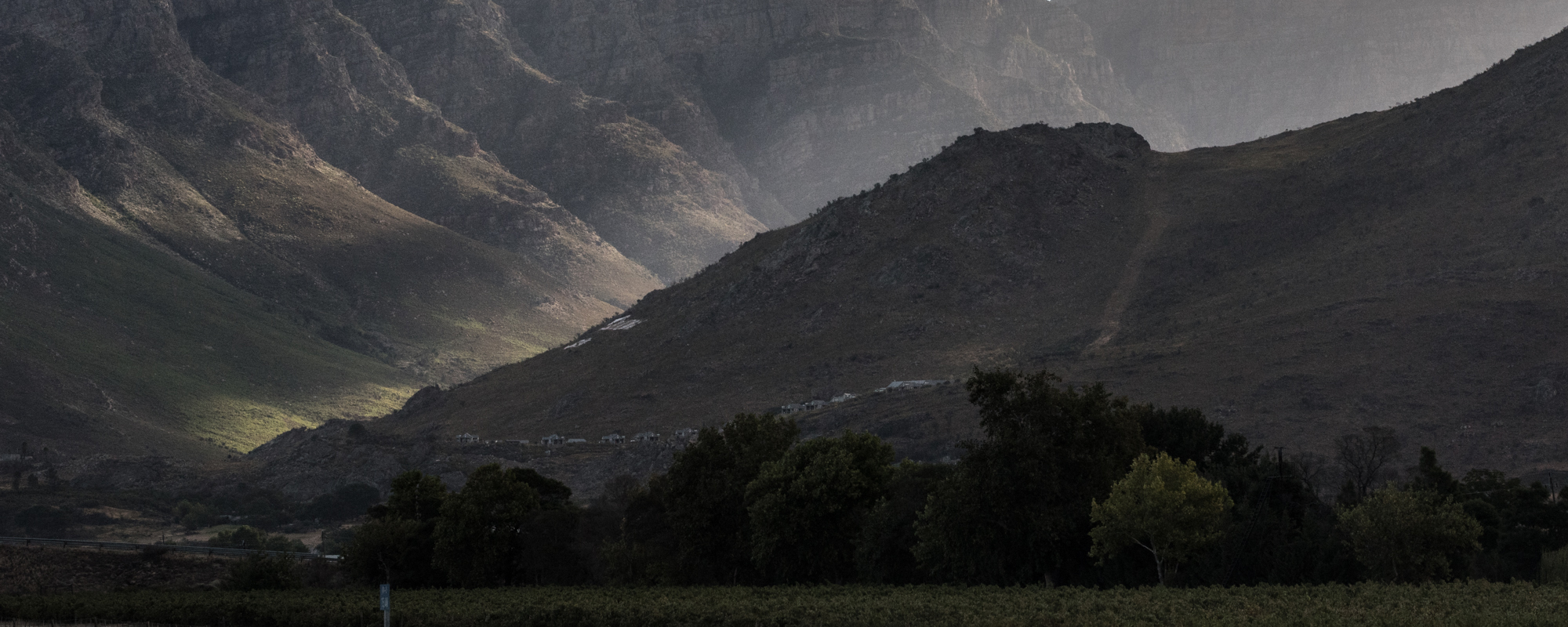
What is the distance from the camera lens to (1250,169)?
186 metres

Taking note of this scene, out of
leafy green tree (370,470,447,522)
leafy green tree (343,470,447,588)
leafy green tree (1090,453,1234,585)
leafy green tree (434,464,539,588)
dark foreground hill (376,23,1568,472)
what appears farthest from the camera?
dark foreground hill (376,23,1568,472)

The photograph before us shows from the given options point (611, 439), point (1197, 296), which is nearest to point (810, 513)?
point (611, 439)

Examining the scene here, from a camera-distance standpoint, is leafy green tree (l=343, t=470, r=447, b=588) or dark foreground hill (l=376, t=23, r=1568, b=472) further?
dark foreground hill (l=376, t=23, r=1568, b=472)

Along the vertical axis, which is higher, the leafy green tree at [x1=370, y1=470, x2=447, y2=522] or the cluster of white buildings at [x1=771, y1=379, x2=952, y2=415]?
the cluster of white buildings at [x1=771, y1=379, x2=952, y2=415]

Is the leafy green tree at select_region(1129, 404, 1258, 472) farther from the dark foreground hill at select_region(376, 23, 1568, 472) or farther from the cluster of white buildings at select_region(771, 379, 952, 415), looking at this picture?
the cluster of white buildings at select_region(771, 379, 952, 415)

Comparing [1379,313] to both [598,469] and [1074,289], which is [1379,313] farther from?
[598,469]

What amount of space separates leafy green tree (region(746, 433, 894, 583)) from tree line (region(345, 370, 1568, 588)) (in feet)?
0.40

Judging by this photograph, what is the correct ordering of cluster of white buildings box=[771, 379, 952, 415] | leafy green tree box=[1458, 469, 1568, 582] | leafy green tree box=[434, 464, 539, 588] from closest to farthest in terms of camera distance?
leafy green tree box=[1458, 469, 1568, 582], leafy green tree box=[434, 464, 539, 588], cluster of white buildings box=[771, 379, 952, 415]

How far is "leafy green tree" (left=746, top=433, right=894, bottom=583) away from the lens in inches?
2970

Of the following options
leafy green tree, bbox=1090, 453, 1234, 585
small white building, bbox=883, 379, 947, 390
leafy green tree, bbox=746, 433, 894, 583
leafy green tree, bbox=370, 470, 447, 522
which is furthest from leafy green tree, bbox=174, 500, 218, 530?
leafy green tree, bbox=1090, 453, 1234, 585

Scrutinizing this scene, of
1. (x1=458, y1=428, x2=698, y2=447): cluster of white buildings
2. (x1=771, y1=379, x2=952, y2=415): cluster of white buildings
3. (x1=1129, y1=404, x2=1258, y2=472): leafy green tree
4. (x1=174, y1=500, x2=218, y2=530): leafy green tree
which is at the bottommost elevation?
(x1=1129, y1=404, x2=1258, y2=472): leafy green tree

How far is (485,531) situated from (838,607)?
31066mm

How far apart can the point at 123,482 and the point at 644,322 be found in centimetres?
6952

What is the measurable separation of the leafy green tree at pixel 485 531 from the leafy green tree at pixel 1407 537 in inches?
1888
